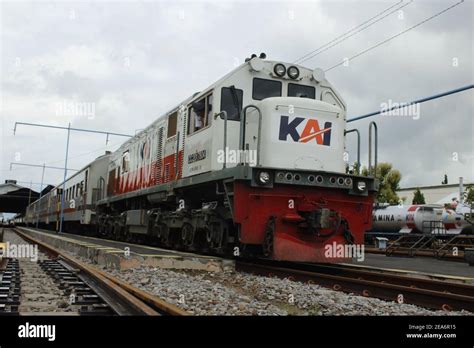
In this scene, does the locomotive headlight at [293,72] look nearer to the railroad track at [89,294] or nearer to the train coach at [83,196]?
the railroad track at [89,294]

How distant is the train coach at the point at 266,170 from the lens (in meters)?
7.95

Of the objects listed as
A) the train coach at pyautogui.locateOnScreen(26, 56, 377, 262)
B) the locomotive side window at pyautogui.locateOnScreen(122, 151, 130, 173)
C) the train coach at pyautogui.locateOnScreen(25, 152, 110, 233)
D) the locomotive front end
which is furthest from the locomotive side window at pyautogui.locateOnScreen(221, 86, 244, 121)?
the train coach at pyautogui.locateOnScreen(25, 152, 110, 233)

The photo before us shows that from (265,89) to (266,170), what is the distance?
86.1 inches

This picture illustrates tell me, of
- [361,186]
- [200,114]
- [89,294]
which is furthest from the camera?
[200,114]

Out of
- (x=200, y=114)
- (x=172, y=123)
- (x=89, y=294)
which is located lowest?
(x=89, y=294)

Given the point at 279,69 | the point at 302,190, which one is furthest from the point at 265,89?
the point at 302,190

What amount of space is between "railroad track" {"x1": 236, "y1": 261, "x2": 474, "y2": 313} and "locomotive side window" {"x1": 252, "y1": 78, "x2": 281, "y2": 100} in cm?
326

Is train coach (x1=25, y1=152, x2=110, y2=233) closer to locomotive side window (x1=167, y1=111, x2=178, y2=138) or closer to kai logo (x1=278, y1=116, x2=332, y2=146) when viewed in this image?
locomotive side window (x1=167, y1=111, x2=178, y2=138)

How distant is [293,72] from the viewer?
960 centimetres

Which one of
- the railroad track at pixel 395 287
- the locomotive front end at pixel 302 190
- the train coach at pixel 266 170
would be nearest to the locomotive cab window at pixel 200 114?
the train coach at pixel 266 170

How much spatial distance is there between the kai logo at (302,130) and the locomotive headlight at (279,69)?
134 centimetres

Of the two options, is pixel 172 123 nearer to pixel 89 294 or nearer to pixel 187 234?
pixel 187 234
